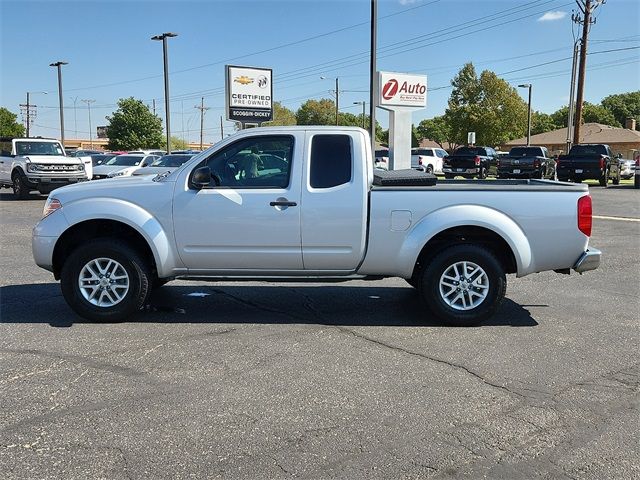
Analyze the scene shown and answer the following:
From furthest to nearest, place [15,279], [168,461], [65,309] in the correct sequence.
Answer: [15,279] → [65,309] → [168,461]

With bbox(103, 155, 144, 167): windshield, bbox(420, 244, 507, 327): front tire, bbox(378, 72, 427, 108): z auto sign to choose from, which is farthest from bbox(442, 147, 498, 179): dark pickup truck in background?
bbox(420, 244, 507, 327): front tire

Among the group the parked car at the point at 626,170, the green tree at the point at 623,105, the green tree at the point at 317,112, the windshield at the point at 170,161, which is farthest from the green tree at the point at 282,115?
the windshield at the point at 170,161

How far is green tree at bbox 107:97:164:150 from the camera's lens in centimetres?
6306

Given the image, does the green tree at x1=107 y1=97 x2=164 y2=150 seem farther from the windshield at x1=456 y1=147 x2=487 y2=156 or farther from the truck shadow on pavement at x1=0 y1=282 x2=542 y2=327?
the truck shadow on pavement at x1=0 y1=282 x2=542 y2=327

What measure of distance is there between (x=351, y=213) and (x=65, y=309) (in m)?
3.26

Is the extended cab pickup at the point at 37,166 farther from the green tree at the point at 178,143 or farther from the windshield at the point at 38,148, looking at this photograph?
the green tree at the point at 178,143

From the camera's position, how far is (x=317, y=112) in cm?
10500

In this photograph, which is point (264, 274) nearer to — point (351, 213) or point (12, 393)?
point (351, 213)

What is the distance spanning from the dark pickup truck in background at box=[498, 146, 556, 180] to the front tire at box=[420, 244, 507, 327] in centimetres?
2370

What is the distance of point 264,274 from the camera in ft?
19.1

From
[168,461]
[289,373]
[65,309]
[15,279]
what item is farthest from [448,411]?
[15,279]

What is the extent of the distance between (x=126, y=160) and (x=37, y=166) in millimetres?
6371

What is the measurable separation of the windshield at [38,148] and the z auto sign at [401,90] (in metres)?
11.5

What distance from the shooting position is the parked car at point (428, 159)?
34.0 m
